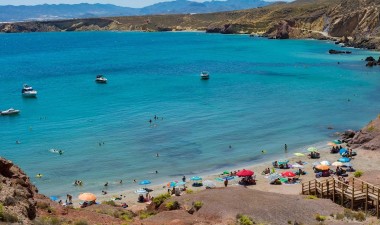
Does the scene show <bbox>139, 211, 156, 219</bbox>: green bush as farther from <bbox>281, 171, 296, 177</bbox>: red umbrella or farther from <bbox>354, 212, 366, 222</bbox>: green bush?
<bbox>281, 171, 296, 177</bbox>: red umbrella

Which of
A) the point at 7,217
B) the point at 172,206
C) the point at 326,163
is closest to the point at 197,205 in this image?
the point at 172,206

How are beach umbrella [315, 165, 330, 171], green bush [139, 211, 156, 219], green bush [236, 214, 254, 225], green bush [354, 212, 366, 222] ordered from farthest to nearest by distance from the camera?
beach umbrella [315, 165, 330, 171]
green bush [139, 211, 156, 219]
green bush [354, 212, 366, 222]
green bush [236, 214, 254, 225]

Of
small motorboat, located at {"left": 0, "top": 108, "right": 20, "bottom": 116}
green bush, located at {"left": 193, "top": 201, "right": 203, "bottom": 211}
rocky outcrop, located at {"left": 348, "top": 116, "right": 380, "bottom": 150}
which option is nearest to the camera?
green bush, located at {"left": 193, "top": 201, "right": 203, "bottom": 211}

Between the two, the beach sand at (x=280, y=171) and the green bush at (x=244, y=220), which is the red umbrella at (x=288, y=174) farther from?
the green bush at (x=244, y=220)

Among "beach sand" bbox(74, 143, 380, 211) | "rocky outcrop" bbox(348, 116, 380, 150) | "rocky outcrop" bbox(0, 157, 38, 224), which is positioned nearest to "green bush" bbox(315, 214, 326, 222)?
"beach sand" bbox(74, 143, 380, 211)

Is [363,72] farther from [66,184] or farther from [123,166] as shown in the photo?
[66,184]

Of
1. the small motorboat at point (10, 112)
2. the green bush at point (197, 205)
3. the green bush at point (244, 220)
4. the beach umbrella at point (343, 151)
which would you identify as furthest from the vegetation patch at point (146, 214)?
the small motorboat at point (10, 112)

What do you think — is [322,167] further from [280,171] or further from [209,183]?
[209,183]
